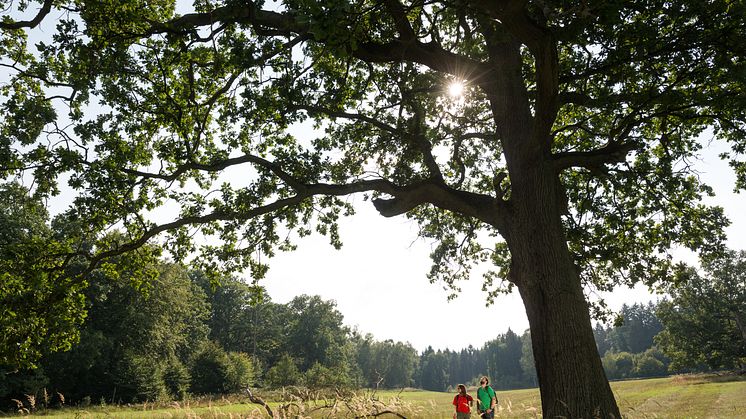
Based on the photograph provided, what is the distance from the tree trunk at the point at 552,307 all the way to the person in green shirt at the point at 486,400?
4174mm

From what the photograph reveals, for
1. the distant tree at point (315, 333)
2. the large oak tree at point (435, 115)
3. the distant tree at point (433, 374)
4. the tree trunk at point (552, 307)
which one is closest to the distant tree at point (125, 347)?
the large oak tree at point (435, 115)

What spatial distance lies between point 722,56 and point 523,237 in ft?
18.2

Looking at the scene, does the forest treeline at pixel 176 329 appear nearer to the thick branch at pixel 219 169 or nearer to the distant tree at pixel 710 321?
the distant tree at pixel 710 321

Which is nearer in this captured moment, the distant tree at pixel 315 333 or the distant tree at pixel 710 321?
the distant tree at pixel 710 321

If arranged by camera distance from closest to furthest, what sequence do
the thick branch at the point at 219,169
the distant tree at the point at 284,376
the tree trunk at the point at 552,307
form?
1. the tree trunk at the point at 552,307
2. the thick branch at the point at 219,169
3. the distant tree at the point at 284,376

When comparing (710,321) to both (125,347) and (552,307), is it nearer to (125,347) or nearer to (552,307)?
(552,307)

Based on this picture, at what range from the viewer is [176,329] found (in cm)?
4788

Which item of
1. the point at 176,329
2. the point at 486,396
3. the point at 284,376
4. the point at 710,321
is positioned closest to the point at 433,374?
the point at 284,376

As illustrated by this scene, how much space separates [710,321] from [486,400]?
163 feet

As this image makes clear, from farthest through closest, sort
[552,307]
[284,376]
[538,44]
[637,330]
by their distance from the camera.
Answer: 1. [637,330]
2. [284,376]
3. [552,307]
4. [538,44]

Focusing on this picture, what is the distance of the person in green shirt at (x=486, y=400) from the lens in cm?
1128

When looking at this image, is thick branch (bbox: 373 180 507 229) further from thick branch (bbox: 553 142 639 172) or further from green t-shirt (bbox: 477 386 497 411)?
green t-shirt (bbox: 477 386 497 411)

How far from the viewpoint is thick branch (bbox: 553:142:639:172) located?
31.7 feet

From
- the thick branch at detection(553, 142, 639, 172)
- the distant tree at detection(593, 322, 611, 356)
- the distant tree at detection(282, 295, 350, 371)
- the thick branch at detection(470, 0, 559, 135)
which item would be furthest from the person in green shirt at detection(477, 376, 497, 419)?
the distant tree at detection(593, 322, 611, 356)
